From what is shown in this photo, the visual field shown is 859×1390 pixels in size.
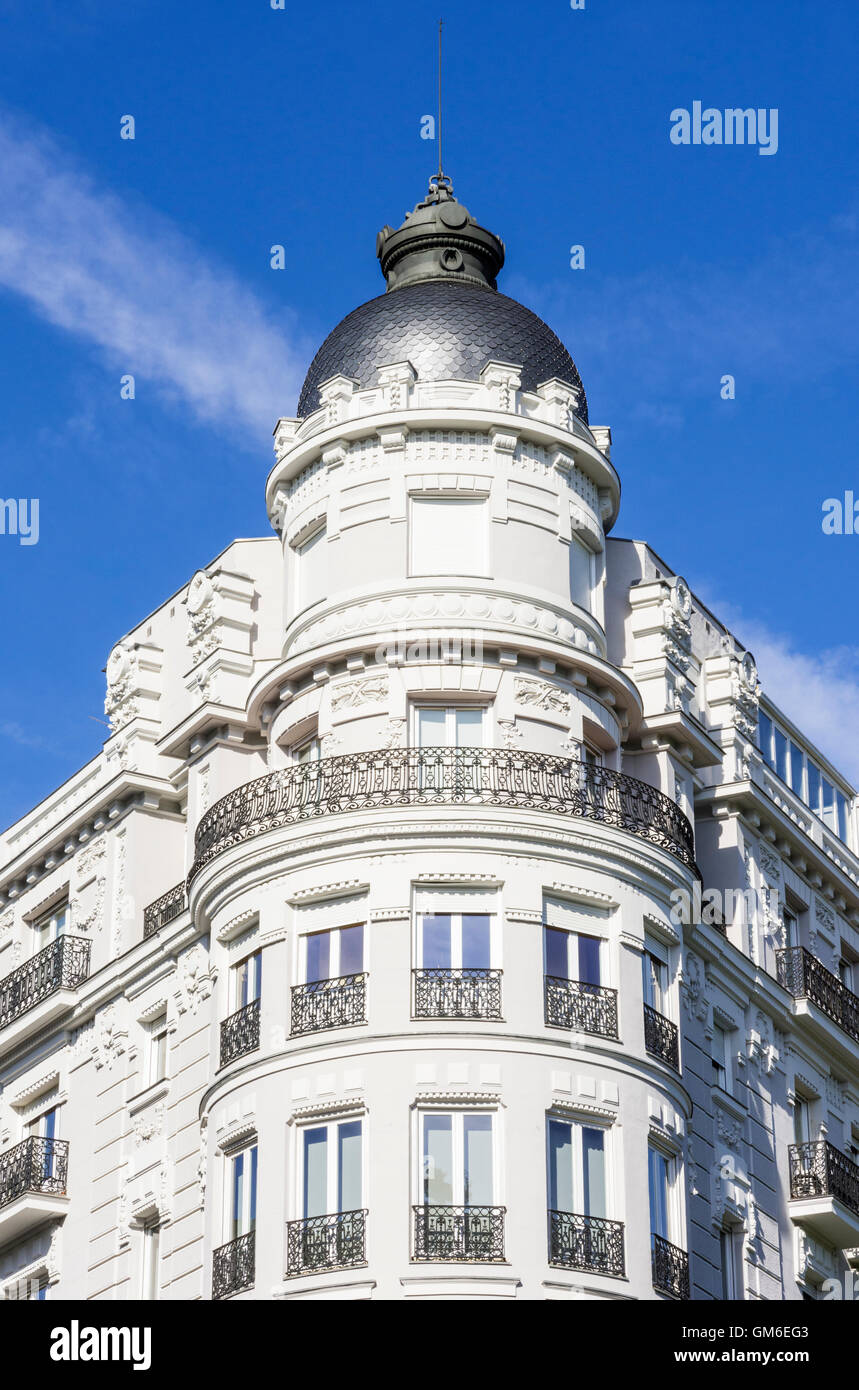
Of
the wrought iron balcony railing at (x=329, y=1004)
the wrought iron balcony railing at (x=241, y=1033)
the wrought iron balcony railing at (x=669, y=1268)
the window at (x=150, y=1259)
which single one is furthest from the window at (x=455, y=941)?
the window at (x=150, y=1259)

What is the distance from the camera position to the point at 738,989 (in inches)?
1617

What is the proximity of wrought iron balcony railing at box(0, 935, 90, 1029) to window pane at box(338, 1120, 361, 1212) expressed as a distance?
10.2 m

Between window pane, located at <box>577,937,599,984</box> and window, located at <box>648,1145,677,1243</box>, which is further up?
window pane, located at <box>577,937,599,984</box>

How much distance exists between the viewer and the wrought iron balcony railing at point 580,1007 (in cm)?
3500

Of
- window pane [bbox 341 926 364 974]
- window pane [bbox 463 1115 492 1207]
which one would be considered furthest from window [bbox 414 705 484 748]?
window pane [bbox 463 1115 492 1207]

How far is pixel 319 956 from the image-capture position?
3581 centimetres

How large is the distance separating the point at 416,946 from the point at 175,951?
261 inches

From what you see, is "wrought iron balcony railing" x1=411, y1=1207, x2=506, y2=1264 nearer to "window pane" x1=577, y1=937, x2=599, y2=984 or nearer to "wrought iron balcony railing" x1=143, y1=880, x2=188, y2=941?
"window pane" x1=577, y1=937, x2=599, y2=984

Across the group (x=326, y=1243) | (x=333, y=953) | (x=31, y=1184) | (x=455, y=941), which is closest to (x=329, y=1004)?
(x=333, y=953)

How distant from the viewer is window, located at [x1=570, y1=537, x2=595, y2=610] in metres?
40.4

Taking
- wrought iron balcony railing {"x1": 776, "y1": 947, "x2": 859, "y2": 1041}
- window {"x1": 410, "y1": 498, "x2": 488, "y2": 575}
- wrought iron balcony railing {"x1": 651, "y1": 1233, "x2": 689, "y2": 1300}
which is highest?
window {"x1": 410, "y1": 498, "x2": 488, "y2": 575}

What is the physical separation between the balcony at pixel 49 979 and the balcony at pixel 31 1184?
2465 mm
